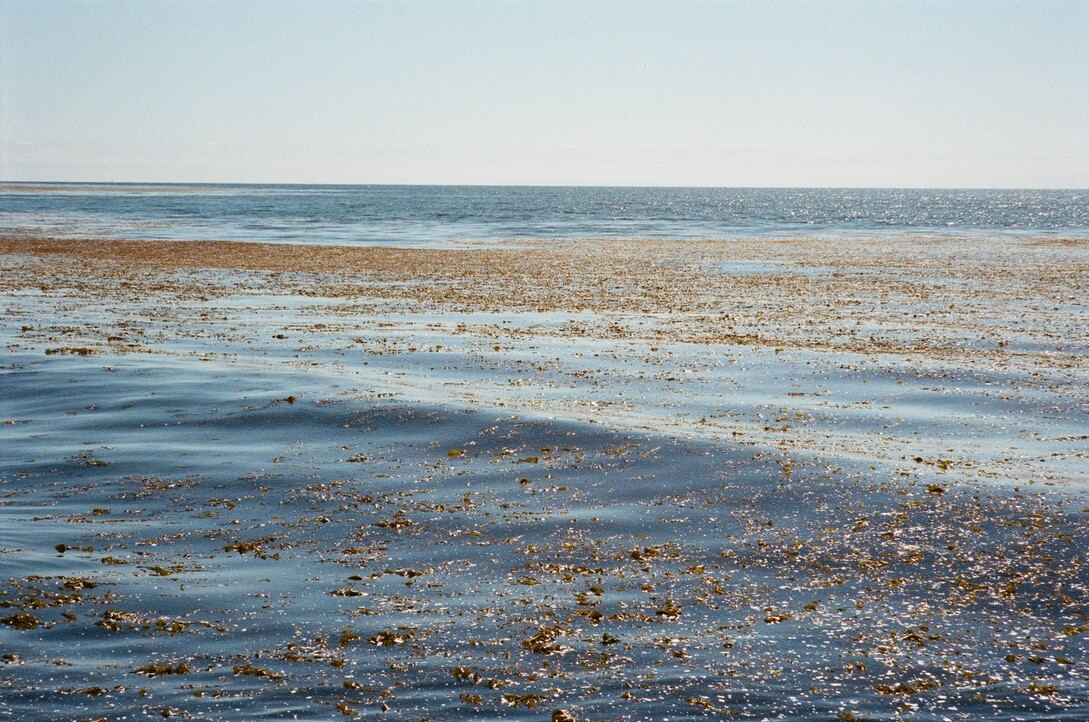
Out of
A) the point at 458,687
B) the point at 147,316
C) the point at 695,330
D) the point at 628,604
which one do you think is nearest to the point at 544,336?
the point at 695,330

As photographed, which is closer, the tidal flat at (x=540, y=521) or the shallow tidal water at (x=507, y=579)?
the shallow tidal water at (x=507, y=579)

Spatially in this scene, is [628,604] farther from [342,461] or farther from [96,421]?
[96,421]

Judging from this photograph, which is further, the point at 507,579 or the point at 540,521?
the point at 540,521

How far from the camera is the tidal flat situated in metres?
6.44

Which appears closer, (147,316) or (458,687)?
(458,687)

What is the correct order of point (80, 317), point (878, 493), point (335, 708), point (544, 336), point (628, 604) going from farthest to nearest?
1. point (80, 317)
2. point (544, 336)
3. point (878, 493)
4. point (628, 604)
5. point (335, 708)

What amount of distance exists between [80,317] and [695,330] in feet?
45.2

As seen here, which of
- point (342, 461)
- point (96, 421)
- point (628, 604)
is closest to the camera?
point (628, 604)

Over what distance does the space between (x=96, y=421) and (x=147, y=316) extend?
1075 centimetres

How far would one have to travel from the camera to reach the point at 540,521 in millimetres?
9742

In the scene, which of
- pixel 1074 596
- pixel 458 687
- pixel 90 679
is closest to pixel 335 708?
pixel 458 687

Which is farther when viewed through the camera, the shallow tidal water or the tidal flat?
the tidal flat

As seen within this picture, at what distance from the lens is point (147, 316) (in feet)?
77.0

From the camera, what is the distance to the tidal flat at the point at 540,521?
21.1ft
